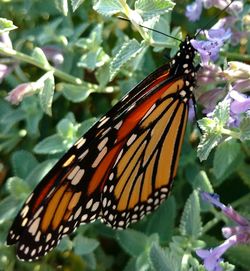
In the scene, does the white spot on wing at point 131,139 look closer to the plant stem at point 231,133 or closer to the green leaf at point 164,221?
the plant stem at point 231,133

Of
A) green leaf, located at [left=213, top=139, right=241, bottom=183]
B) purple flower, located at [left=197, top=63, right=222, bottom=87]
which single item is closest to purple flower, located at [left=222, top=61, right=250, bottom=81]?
purple flower, located at [left=197, top=63, right=222, bottom=87]

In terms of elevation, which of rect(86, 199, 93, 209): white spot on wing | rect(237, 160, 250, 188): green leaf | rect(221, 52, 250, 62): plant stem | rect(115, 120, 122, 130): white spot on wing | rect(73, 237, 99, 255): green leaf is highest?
rect(221, 52, 250, 62): plant stem

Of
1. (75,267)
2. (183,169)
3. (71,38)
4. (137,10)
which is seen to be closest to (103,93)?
(71,38)

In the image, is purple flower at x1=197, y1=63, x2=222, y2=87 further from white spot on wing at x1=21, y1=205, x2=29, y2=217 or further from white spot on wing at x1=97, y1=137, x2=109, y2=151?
white spot on wing at x1=21, y1=205, x2=29, y2=217

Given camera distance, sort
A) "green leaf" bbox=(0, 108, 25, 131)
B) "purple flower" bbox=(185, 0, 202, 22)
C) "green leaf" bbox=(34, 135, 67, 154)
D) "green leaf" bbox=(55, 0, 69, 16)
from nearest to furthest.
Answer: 1. "green leaf" bbox=(55, 0, 69, 16)
2. "purple flower" bbox=(185, 0, 202, 22)
3. "green leaf" bbox=(34, 135, 67, 154)
4. "green leaf" bbox=(0, 108, 25, 131)

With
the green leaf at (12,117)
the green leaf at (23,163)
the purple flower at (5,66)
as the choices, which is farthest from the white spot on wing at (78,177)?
the green leaf at (12,117)

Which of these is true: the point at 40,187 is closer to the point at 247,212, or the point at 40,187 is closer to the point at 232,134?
the point at 232,134

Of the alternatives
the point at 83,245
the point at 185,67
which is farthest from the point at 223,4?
the point at 83,245
